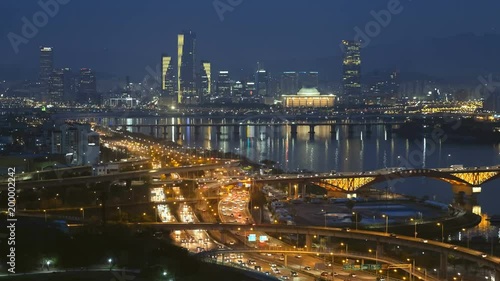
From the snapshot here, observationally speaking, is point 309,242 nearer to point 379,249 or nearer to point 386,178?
point 379,249

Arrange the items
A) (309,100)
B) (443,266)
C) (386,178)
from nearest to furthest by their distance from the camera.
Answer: (443,266)
(386,178)
(309,100)

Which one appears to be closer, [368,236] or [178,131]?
[368,236]

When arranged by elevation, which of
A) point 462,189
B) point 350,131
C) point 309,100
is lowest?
point 462,189

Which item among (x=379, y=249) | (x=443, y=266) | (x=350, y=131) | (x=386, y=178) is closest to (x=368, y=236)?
(x=379, y=249)

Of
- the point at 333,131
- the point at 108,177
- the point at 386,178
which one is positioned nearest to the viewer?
the point at 108,177

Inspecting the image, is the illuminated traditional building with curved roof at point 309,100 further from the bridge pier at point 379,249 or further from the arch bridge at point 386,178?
the bridge pier at point 379,249

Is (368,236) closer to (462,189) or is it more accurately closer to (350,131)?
(462,189)

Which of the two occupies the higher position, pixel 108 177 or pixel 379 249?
pixel 108 177
